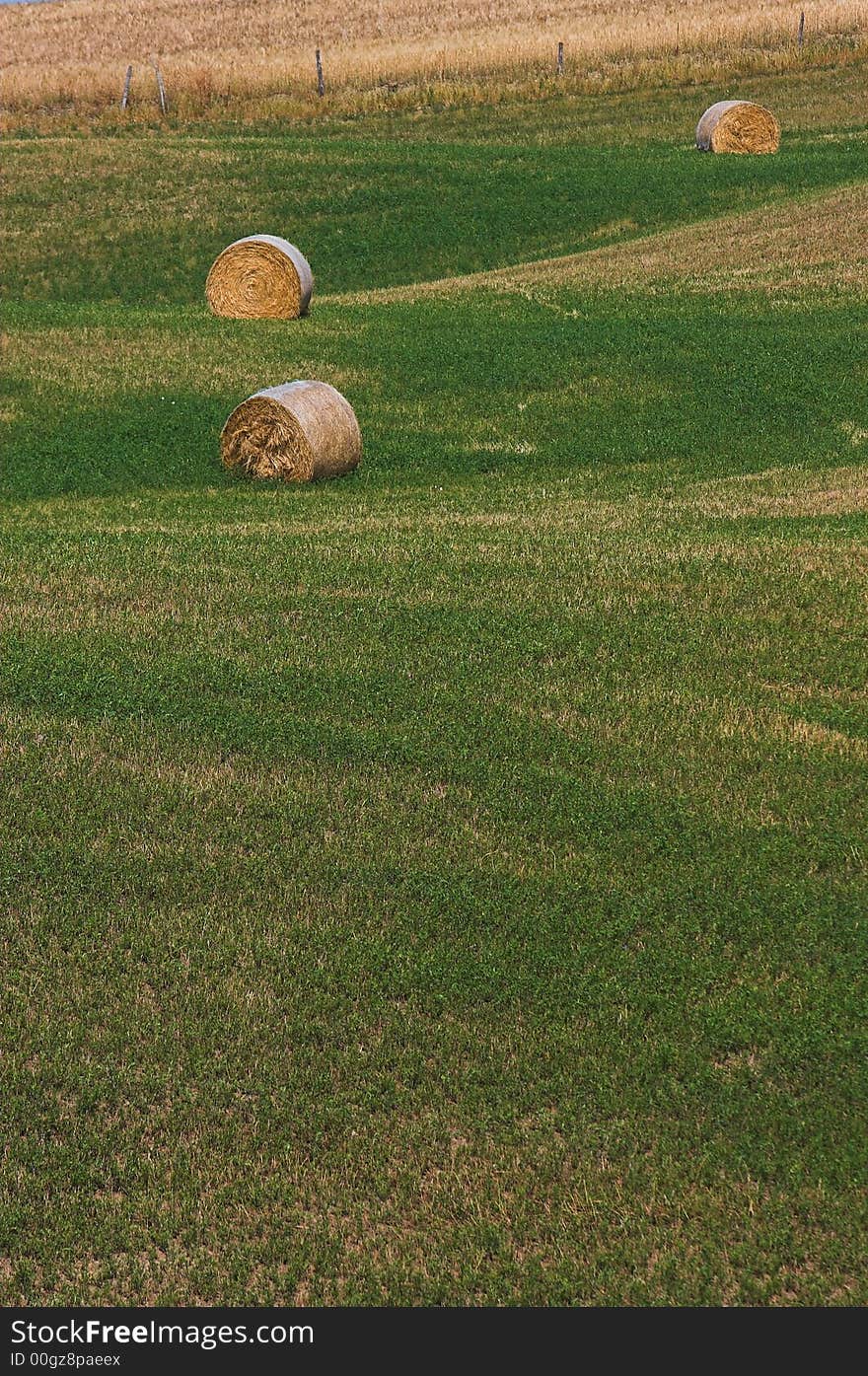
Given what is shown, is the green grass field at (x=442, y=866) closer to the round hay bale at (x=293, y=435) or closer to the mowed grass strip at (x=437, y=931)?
the mowed grass strip at (x=437, y=931)

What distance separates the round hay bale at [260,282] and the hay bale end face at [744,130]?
740 inches

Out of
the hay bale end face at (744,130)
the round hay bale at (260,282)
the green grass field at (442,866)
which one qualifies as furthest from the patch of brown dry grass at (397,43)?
the green grass field at (442,866)

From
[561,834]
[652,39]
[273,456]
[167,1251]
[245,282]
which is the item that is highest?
[652,39]

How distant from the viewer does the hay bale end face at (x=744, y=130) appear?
41.0 m

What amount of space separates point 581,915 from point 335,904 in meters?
1.44

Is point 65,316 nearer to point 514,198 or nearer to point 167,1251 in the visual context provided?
point 514,198

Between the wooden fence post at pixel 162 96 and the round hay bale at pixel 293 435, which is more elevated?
the wooden fence post at pixel 162 96

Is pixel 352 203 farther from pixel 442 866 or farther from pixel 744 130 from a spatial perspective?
pixel 442 866

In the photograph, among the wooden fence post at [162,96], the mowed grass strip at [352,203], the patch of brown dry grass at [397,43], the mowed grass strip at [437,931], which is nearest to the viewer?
the mowed grass strip at [437,931]

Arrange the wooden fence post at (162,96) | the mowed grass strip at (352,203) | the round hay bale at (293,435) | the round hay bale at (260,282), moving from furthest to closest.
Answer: the wooden fence post at (162,96)
the mowed grass strip at (352,203)
the round hay bale at (260,282)
the round hay bale at (293,435)

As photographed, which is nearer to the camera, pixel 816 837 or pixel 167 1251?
pixel 167 1251

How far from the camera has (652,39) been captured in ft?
179

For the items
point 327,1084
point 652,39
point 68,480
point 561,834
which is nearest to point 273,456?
point 68,480

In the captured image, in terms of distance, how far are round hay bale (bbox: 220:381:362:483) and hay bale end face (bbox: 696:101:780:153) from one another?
88.4 feet
